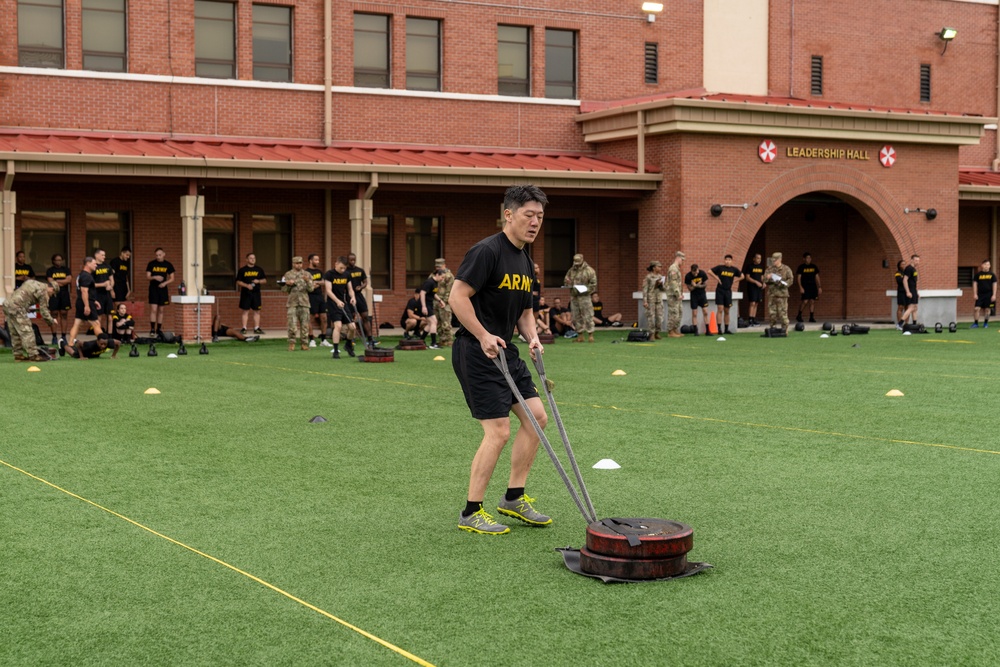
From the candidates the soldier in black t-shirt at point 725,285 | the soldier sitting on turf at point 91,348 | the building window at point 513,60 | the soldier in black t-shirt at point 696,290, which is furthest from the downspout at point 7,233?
the soldier in black t-shirt at point 725,285

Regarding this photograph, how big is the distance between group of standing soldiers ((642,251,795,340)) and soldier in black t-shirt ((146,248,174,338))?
10370mm

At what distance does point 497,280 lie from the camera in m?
7.54

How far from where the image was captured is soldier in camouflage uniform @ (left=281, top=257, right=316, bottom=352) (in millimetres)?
24812

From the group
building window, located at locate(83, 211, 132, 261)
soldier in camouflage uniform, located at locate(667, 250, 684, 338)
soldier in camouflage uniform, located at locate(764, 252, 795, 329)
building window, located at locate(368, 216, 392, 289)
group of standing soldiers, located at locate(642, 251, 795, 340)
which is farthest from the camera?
building window, located at locate(368, 216, 392, 289)

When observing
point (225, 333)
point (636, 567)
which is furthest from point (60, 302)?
point (636, 567)

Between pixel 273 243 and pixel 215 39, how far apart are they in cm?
492

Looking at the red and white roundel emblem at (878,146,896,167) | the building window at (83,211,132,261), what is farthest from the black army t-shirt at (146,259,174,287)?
the red and white roundel emblem at (878,146,896,167)

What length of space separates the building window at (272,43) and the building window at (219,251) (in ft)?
11.9

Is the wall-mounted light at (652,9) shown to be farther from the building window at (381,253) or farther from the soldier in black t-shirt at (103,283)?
the soldier in black t-shirt at (103,283)

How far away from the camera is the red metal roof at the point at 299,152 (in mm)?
27078

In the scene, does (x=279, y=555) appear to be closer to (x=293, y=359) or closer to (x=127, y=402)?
(x=127, y=402)

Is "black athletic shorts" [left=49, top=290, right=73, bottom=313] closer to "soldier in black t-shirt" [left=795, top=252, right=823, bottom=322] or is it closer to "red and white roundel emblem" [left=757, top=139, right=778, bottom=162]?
"red and white roundel emblem" [left=757, top=139, right=778, bottom=162]

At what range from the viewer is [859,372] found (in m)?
18.7

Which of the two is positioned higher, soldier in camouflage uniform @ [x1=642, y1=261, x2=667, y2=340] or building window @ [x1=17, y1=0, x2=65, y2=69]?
building window @ [x1=17, y1=0, x2=65, y2=69]
